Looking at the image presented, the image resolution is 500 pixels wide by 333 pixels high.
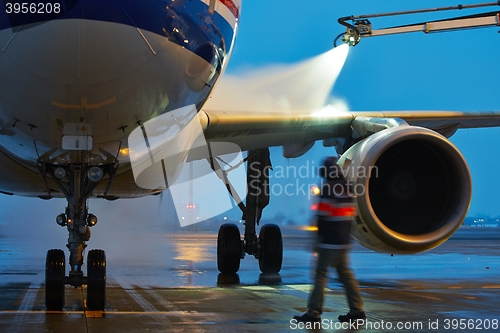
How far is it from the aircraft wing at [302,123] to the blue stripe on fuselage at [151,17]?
2793mm

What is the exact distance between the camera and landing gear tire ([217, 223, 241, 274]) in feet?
36.0

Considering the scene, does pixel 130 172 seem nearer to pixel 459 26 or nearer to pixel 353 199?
pixel 353 199

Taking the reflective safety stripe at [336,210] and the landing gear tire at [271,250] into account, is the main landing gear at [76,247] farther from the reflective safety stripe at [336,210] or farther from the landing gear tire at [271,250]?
the landing gear tire at [271,250]

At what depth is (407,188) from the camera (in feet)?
22.0

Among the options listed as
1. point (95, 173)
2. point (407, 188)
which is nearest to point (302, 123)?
point (407, 188)

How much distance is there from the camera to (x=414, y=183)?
22.1ft

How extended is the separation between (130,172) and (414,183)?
125 inches

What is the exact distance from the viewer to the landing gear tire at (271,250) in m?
10.9

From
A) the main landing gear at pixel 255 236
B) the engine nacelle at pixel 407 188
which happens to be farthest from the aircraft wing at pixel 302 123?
the main landing gear at pixel 255 236

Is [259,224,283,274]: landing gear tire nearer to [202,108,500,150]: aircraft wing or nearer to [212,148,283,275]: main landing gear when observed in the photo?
[212,148,283,275]: main landing gear

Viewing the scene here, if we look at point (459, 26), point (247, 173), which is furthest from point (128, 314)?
point (459, 26)

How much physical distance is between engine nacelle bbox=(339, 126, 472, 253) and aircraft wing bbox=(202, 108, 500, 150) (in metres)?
1.43

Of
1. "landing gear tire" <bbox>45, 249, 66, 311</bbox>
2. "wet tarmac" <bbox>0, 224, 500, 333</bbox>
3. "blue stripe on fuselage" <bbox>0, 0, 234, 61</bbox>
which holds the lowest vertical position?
"wet tarmac" <bbox>0, 224, 500, 333</bbox>

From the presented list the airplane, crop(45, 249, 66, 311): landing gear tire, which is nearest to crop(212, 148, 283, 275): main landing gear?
the airplane
